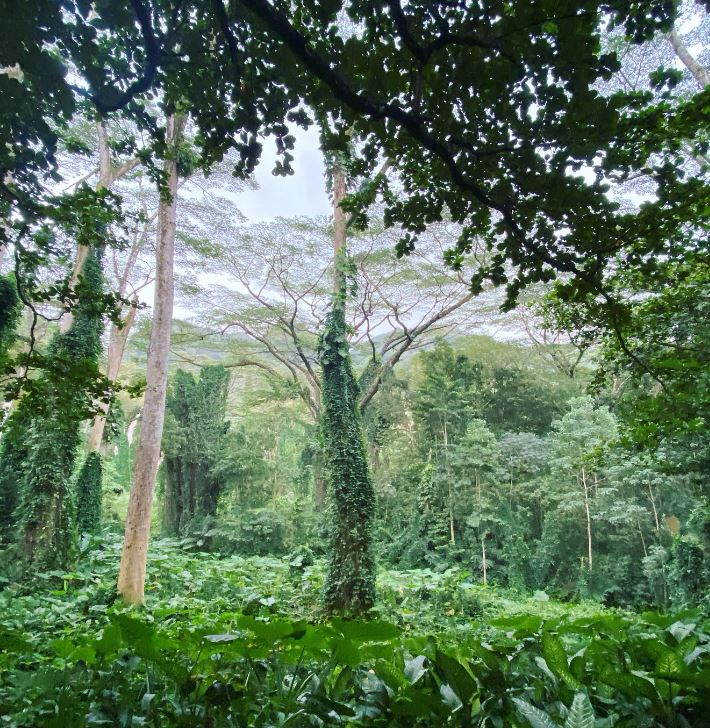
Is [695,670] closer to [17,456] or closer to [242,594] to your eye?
[242,594]

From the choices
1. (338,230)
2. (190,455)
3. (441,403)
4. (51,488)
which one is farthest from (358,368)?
(51,488)

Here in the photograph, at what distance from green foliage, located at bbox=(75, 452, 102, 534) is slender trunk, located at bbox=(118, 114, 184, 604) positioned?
3.70 m

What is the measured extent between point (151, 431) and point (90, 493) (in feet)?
13.7

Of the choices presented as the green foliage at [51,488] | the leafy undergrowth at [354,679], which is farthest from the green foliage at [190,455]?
the leafy undergrowth at [354,679]

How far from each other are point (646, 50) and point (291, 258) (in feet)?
26.2

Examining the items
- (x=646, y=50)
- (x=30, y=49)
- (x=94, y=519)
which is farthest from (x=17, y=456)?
(x=646, y=50)

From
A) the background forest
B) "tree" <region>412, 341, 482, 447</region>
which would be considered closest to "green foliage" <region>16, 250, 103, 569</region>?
the background forest

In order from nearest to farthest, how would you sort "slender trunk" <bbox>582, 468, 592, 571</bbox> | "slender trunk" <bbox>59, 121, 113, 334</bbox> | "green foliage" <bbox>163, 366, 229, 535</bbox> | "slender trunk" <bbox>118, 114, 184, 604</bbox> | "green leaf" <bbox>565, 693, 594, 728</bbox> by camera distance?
"green leaf" <bbox>565, 693, 594, 728</bbox>, "slender trunk" <bbox>118, 114, 184, 604</bbox>, "slender trunk" <bbox>59, 121, 113, 334</bbox>, "slender trunk" <bbox>582, 468, 592, 571</bbox>, "green foliage" <bbox>163, 366, 229, 535</bbox>

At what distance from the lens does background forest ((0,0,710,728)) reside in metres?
0.85

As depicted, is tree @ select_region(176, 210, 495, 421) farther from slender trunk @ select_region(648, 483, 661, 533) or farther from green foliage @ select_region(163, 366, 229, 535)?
slender trunk @ select_region(648, 483, 661, 533)

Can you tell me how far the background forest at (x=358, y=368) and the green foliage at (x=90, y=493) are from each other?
0.06 m

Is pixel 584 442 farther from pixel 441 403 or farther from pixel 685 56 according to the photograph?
pixel 685 56

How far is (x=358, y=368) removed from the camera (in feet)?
46.8

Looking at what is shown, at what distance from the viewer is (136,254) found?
12.0 metres
